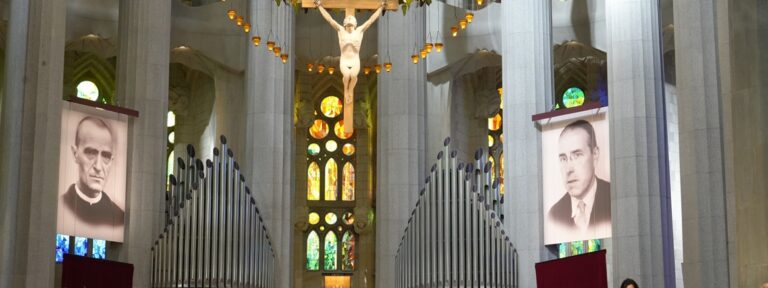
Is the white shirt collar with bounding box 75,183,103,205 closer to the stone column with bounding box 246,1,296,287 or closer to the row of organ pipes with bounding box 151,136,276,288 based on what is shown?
the row of organ pipes with bounding box 151,136,276,288

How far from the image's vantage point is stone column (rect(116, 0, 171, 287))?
29578 mm

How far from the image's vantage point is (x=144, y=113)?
30250mm

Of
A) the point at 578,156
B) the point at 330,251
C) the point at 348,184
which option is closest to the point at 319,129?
the point at 348,184

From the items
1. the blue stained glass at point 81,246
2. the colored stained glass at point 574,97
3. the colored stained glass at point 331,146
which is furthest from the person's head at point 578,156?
the blue stained glass at point 81,246

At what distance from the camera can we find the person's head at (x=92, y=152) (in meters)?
29.1

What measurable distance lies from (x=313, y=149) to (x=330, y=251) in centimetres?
295

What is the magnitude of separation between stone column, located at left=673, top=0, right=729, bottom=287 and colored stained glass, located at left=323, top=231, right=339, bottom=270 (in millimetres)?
15295

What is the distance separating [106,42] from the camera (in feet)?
113

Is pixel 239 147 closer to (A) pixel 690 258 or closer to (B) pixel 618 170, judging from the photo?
(B) pixel 618 170

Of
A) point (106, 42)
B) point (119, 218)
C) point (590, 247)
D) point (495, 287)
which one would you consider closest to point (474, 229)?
point (495, 287)

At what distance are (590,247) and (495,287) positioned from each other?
3.28m

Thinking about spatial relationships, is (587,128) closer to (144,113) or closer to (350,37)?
(350,37)

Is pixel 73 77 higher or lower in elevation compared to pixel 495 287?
higher

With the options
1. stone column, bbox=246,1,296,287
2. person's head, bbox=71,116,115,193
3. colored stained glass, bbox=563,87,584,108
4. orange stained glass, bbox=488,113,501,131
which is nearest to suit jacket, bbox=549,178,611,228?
stone column, bbox=246,1,296,287
